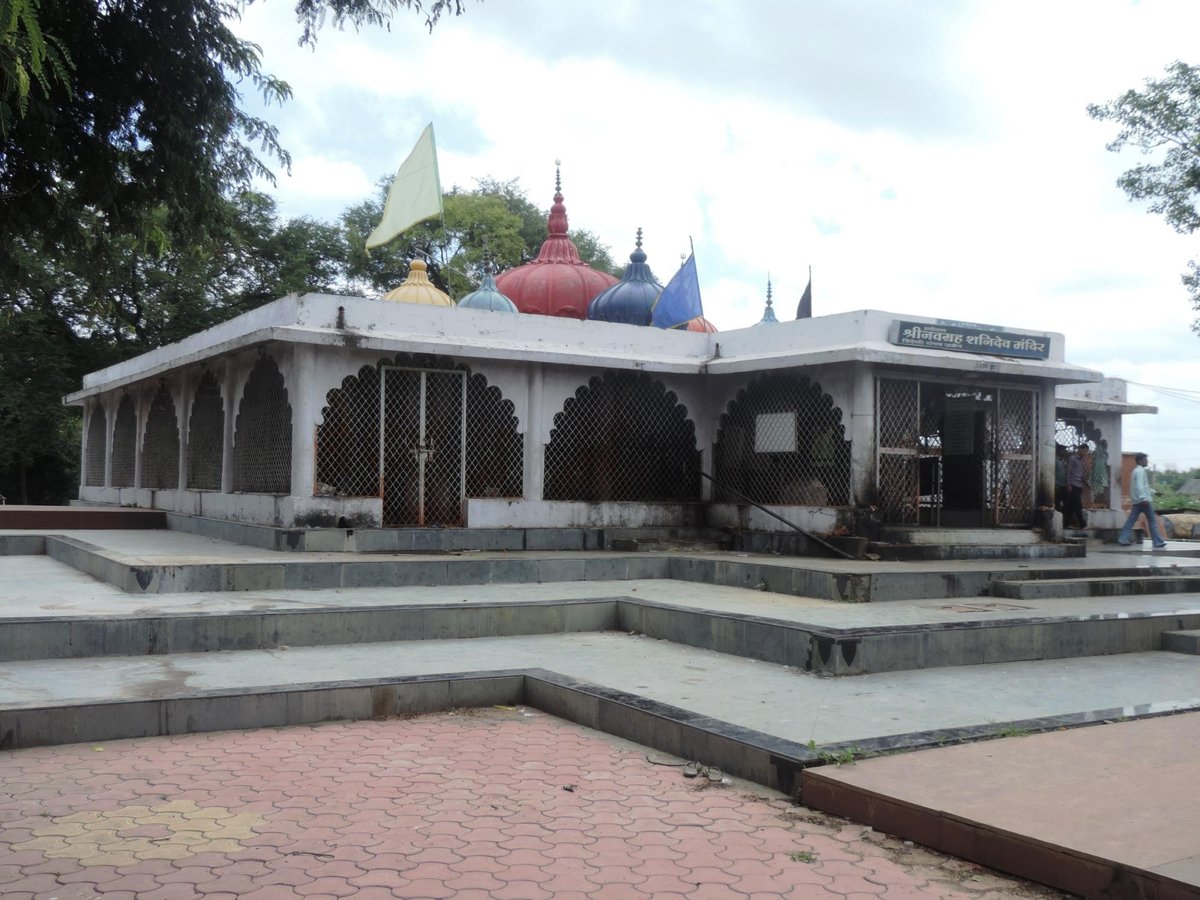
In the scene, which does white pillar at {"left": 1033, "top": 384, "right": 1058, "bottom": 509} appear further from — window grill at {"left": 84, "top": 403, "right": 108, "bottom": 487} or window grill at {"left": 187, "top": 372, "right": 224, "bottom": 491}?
window grill at {"left": 84, "top": 403, "right": 108, "bottom": 487}

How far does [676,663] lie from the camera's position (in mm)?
7305

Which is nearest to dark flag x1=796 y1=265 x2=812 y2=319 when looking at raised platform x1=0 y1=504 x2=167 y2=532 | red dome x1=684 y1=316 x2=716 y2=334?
red dome x1=684 y1=316 x2=716 y2=334

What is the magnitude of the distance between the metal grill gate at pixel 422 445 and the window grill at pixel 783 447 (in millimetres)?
3601

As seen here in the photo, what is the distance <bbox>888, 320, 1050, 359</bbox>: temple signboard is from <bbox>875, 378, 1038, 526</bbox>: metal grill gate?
494 mm

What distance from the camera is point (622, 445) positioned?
13.9 metres

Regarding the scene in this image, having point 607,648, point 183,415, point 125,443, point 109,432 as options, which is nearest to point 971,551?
point 607,648

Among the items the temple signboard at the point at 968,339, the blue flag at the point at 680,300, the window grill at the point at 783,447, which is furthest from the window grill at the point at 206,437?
the temple signboard at the point at 968,339

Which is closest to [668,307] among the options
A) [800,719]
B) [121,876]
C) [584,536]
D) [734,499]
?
[734,499]

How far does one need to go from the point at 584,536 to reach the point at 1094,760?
896 cm

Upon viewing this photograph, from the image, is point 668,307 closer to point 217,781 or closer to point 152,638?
point 152,638

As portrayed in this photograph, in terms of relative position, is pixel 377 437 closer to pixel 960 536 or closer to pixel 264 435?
pixel 264 435

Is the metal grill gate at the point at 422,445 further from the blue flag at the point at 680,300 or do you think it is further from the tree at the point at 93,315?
the tree at the point at 93,315

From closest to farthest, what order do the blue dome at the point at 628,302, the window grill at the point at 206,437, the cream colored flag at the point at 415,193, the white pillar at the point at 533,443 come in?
the white pillar at the point at 533,443
the window grill at the point at 206,437
the cream colored flag at the point at 415,193
the blue dome at the point at 628,302

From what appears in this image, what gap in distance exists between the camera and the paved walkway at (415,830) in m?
3.45
